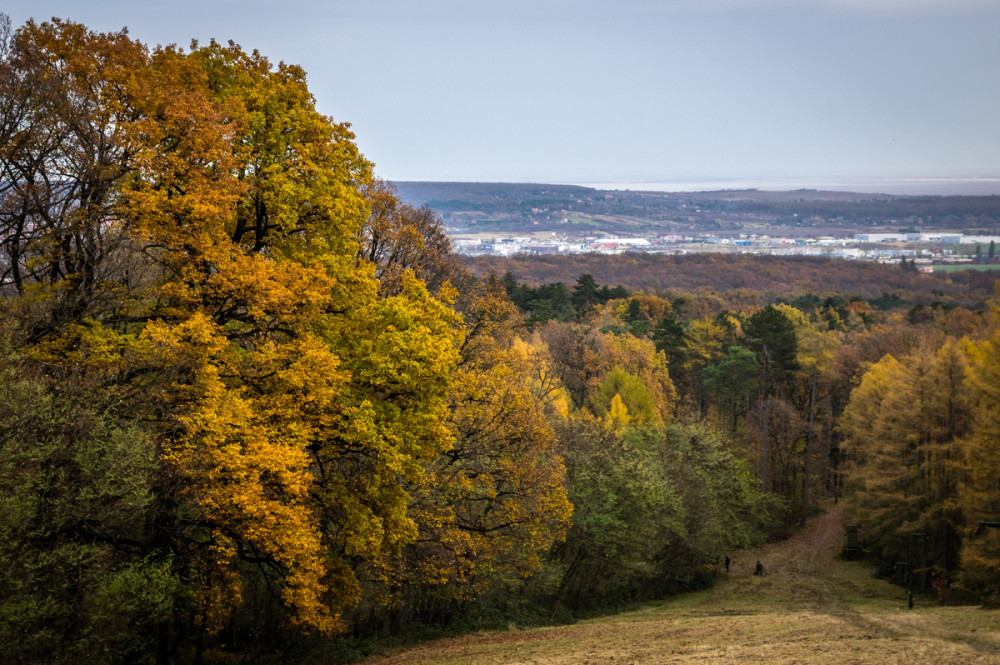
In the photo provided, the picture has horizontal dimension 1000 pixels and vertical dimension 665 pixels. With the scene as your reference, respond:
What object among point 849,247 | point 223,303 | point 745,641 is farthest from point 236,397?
point 849,247

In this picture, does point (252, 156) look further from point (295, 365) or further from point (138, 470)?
point (138, 470)

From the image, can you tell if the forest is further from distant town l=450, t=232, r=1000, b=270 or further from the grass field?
distant town l=450, t=232, r=1000, b=270

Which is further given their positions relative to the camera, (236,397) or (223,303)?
(223,303)

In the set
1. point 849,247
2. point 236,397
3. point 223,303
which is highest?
point 223,303

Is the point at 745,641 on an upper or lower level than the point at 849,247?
lower

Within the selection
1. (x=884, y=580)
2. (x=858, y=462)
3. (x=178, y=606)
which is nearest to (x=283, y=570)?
(x=178, y=606)

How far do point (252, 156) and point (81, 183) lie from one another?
146 inches

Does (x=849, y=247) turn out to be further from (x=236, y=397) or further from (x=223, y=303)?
(x=236, y=397)

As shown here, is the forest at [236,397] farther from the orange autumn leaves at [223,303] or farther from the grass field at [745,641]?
the grass field at [745,641]

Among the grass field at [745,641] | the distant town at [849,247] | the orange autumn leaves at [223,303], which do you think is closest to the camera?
the orange autumn leaves at [223,303]

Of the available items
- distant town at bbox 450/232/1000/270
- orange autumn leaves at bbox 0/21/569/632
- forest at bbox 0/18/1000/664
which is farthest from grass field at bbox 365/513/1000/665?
distant town at bbox 450/232/1000/270

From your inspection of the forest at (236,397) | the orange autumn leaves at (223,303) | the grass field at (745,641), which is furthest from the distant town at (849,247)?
the orange autumn leaves at (223,303)

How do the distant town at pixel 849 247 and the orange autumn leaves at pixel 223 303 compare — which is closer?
the orange autumn leaves at pixel 223 303

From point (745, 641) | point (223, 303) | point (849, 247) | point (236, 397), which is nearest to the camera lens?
point (236, 397)
